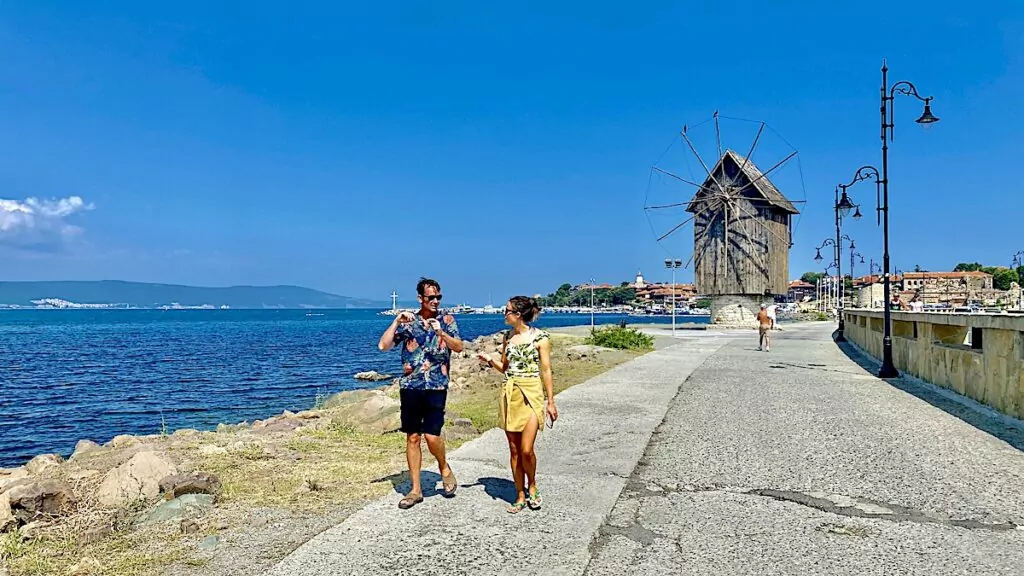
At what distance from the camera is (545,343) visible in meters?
6.18

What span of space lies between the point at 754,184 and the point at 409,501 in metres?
46.1

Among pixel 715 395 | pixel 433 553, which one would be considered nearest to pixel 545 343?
pixel 433 553

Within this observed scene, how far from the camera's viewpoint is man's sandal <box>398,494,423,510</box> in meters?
6.21

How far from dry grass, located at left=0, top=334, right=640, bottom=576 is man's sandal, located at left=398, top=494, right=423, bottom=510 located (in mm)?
541

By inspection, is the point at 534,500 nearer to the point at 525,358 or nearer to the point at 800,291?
the point at 525,358

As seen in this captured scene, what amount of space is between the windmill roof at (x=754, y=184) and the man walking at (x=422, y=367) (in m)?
45.2

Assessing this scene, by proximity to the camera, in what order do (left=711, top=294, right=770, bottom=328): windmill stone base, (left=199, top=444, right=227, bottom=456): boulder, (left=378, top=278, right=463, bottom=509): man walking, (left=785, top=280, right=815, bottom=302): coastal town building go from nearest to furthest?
(left=378, top=278, right=463, bottom=509): man walking → (left=199, top=444, right=227, bottom=456): boulder → (left=711, top=294, right=770, bottom=328): windmill stone base → (left=785, top=280, right=815, bottom=302): coastal town building

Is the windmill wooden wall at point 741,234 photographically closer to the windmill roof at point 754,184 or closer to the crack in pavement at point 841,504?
the windmill roof at point 754,184

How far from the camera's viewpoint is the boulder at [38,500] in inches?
251

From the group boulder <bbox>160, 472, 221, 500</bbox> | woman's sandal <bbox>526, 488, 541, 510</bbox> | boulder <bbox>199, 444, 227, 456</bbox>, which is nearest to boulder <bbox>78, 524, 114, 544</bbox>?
boulder <bbox>160, 472, 221, 500</bbox>

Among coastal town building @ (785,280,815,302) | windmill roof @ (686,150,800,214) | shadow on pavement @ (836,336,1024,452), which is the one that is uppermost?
windmill roof @ (686,150,800,214)

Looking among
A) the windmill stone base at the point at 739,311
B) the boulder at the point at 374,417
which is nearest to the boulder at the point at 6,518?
the boulder at the point at 374,417

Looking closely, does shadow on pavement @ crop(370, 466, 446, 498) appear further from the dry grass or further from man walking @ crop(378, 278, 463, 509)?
man walking @ crop(378, 278, 463, 509)

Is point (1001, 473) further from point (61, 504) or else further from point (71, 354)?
point (71, 354)
